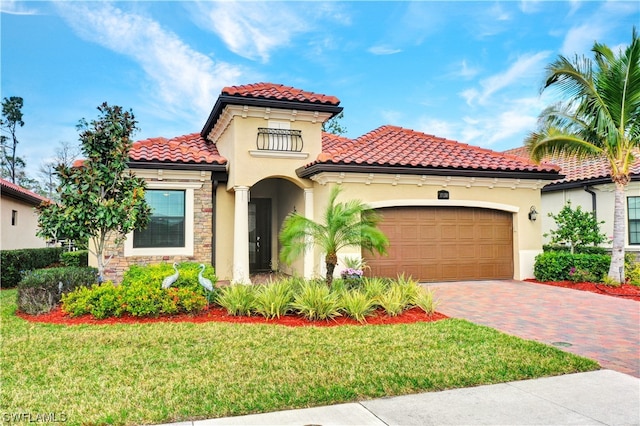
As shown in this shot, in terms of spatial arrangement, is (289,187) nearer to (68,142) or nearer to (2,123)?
(68,142)

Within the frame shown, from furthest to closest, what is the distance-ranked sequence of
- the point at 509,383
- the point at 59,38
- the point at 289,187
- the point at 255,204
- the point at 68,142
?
the point at 68,142
the point at 59,38
the point at 255,204
the point at 289,187
the point at 509,383

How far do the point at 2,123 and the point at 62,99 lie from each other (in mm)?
18666

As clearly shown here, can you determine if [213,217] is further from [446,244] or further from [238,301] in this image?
[446,244]

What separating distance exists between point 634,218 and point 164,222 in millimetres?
16024

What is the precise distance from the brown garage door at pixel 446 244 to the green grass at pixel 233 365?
532cm

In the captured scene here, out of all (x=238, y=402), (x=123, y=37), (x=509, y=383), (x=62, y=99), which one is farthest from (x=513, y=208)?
(x=62, y=99)

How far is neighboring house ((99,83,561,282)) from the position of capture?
12.2m

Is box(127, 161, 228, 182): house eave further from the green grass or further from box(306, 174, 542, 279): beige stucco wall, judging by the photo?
the green grass

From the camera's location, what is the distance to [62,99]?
25.2 metres

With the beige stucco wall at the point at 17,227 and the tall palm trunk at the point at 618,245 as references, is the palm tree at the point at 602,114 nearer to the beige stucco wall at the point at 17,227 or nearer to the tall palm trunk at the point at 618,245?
the tall palm trunk at the point at 618,245

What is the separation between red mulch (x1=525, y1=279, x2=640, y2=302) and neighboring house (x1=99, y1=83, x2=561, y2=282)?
4.33 feet

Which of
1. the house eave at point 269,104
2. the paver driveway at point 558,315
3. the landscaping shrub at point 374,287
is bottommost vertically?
the paver driveway at point 558,315

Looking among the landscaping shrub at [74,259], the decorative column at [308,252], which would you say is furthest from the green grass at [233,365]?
the landscaping shrub at [74,259]

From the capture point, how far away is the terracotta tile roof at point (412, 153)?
12.5 meters
